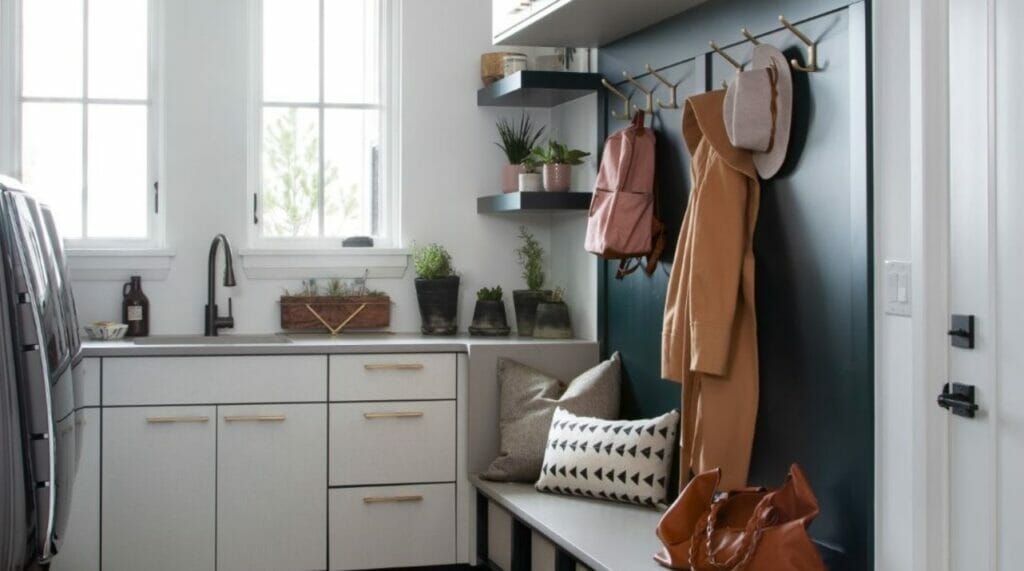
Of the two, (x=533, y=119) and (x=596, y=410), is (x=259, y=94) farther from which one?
(x=596, y=410)

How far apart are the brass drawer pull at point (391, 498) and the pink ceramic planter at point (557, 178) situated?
3.78 ft

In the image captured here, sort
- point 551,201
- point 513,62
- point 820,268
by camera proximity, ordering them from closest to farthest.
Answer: point 820,268 < point 551,201 < point 513,62

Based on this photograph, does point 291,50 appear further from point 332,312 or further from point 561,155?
point 561,155

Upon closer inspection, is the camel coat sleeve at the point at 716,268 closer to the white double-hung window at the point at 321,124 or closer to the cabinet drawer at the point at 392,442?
the cabinet drawer at the point at 392,442

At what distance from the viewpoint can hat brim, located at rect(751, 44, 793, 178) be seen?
2953 mm

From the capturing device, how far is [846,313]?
110 inches

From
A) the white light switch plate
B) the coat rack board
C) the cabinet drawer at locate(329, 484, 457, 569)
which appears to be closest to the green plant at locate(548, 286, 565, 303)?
the cabinet drawer at locate(329, 484, 457, 569)

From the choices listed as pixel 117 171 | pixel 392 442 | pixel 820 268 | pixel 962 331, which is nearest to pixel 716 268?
pixel 820 268

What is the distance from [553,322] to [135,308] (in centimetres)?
149

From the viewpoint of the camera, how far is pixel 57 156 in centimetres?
447

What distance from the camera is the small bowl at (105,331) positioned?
4.30 metres

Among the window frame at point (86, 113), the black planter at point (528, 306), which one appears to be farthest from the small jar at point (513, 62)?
the window frame at point (86, 113)

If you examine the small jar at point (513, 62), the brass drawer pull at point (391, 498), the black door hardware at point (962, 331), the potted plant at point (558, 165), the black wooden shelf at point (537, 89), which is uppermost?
the small jar at point (513, 62)

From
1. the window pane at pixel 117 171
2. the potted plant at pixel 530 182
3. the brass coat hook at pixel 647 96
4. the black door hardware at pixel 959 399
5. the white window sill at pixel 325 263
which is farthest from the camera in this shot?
the white window sill at pixel 325 263
